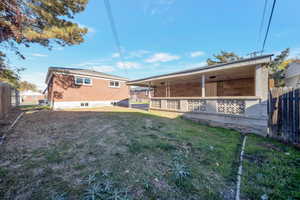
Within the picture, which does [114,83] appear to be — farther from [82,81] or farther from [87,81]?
[82,81]

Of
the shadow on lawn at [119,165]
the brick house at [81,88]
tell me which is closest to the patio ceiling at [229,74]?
the shadow on lawn at [119,165]

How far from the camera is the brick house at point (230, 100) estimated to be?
4816mm

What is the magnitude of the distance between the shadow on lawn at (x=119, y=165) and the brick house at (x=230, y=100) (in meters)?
1.60

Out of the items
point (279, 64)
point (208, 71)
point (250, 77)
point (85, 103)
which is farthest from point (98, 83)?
point (279, 64)

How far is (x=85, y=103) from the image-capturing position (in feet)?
40.0

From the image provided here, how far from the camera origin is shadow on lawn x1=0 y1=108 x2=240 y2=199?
1.89 metres

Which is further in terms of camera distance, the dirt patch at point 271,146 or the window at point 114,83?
the window at point 114,83

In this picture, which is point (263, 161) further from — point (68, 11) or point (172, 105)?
point (68, 11)

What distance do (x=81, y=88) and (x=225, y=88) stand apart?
12940mm

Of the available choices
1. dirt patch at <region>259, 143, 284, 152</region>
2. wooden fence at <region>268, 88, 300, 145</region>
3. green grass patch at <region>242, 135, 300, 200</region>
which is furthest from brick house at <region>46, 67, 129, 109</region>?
wooden fence at <region>268, 88, 300, 145</region>

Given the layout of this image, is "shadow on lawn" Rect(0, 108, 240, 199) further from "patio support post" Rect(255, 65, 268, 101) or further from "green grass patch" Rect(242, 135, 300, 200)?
"patio support post" Rect(255, 65, 268, 101)

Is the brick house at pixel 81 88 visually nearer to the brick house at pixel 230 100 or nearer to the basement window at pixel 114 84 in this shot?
the basement window at pixel 114 84

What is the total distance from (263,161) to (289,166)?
43 cm

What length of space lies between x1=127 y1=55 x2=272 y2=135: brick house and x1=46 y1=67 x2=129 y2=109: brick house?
5.36 m
